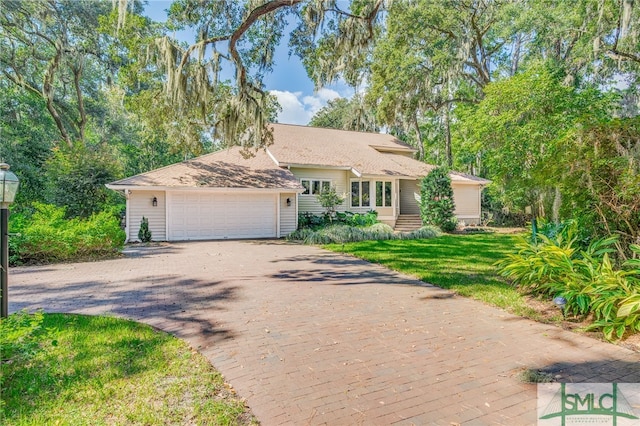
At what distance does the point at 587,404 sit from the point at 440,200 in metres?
14.5

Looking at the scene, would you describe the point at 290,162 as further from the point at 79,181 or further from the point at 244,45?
the point at 79,181

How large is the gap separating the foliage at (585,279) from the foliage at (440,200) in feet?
33.5

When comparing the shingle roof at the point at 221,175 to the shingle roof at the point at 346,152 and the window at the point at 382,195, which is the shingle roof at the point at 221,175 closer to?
→ the shingle roof at the point at 346,152

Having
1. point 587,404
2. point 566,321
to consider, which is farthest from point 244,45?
→ point 587,404

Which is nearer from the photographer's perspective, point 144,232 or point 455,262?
point 455,262

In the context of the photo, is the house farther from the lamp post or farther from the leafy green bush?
the lamp post

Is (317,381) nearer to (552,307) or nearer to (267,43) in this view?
(552,307)

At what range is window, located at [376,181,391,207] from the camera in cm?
1909

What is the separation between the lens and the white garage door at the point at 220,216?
14570mm

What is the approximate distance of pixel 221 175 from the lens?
15766 mm

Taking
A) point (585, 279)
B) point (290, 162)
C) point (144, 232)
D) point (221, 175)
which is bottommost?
point (585, 279)

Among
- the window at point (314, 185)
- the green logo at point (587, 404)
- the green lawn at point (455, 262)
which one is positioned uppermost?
the window at point (314, 185)

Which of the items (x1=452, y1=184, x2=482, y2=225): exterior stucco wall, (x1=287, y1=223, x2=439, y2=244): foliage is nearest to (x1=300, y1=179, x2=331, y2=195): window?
(x1=287, y1=223, x2=439, y2=244): foliage

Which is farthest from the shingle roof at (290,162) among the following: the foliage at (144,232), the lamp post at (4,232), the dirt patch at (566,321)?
the dirt patch at (566,321)
